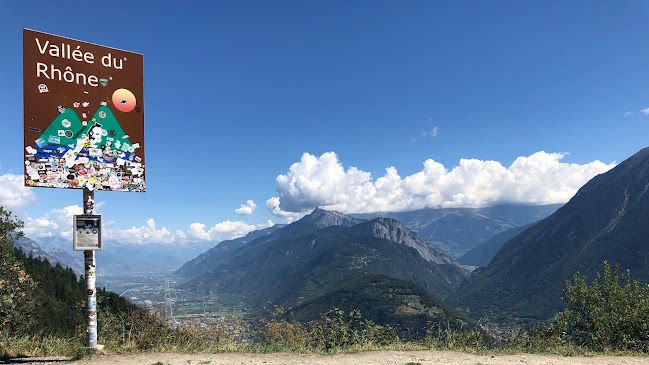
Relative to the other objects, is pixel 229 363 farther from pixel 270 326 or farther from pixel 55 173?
pixel 55 173

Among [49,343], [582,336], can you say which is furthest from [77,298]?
[582,336]

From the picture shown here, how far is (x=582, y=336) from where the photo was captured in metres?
12.4

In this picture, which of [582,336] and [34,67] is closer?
[34,67]

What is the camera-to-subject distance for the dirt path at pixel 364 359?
27.3ft

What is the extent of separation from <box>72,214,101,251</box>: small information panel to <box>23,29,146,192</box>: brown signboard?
0.86 metres

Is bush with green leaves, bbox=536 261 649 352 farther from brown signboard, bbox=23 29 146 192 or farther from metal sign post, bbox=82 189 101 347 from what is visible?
brown signboard, bbox=23 29 146 192

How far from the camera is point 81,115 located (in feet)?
29.7

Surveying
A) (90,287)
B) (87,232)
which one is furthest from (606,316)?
(87,232)

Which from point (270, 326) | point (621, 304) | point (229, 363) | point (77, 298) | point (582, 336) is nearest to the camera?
point (229, 363)

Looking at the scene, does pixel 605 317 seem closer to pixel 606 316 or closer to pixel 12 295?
pixel 606 316

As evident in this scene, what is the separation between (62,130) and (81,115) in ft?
2.01

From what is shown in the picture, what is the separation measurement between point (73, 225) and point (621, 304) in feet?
A: 63.5

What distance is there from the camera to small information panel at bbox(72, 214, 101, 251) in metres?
8.80

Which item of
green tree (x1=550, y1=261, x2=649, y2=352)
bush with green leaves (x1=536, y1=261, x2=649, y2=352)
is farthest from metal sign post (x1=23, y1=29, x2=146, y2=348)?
green tree (x1=550, y1=261, x2=649, y2=352)
